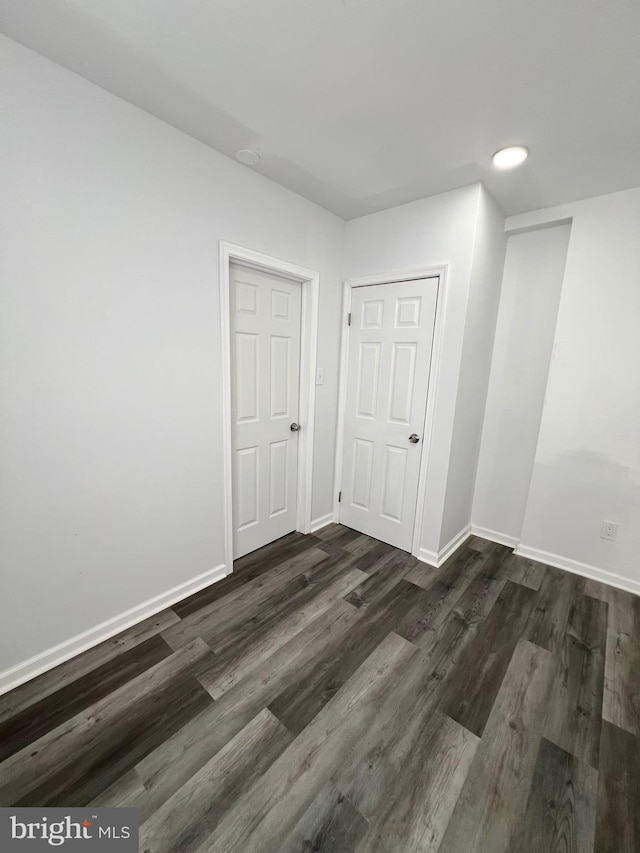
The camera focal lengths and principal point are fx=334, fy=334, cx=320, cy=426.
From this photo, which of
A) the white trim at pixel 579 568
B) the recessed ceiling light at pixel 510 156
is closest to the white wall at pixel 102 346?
the recessed ceiling light at pixel 510 156

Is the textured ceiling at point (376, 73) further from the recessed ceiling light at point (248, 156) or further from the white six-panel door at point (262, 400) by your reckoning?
the white six-panel door at point (262, 400)

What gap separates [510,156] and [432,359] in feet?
3.67

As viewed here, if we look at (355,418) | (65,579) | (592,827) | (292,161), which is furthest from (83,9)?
(592,827)

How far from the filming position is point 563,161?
5.82 feet

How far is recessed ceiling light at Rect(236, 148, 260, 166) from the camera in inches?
70.6

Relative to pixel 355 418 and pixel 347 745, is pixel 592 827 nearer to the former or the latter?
pixel 347 745

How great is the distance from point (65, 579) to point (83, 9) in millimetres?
2158

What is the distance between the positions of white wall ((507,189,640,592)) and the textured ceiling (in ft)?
1.19

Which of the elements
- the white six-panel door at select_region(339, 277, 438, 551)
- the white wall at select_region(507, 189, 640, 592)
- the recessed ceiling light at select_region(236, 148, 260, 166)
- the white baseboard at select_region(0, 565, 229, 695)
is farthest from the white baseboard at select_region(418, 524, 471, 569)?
the recessed ceiling light at select_region(236, 148, 260, 166)

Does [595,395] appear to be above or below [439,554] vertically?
above

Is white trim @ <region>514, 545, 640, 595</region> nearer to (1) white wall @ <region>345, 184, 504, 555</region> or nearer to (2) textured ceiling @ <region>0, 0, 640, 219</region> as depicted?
(1) white wall @ <region>345, 184, 504, 555</region>

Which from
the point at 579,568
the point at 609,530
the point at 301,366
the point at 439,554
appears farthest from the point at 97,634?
the point at 609,530

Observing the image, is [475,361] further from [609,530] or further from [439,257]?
[609,530]

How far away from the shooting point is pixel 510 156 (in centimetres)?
173
